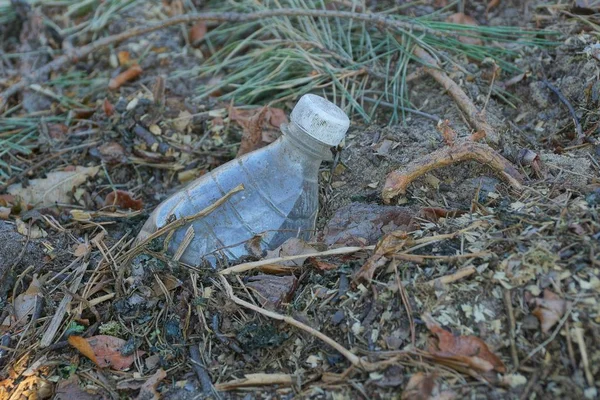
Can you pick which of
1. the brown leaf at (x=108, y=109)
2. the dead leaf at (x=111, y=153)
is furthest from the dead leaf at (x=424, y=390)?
the brown leaf at (x=108, y=109)

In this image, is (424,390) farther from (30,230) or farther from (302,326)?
(30,230)

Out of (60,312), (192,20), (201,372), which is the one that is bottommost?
(201,372)

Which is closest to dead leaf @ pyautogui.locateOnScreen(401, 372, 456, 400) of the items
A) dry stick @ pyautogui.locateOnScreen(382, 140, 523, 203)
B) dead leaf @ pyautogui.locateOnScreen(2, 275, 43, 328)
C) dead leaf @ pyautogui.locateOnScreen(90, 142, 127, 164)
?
dry stick @ pyautogui.locateOnScreen(382, 140, 523, 203)

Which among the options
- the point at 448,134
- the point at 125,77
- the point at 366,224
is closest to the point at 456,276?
the point at 366,224

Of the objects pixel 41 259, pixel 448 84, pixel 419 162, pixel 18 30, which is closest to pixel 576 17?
pixel 448 84

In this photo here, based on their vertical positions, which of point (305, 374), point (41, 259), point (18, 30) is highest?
point (18, 30)

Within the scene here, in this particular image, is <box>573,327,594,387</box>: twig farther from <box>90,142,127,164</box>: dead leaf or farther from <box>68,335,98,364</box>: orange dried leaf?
<box>90,142,127,164</box>: dead leaf

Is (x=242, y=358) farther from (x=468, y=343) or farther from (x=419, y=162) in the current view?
(x=419, y=162)
